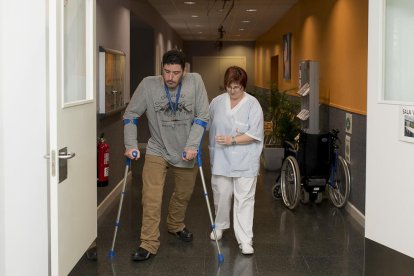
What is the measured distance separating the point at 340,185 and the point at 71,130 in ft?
12.1

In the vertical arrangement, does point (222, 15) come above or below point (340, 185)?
above

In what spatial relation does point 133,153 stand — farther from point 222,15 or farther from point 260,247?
point 222,15

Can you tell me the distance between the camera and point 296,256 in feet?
14.4

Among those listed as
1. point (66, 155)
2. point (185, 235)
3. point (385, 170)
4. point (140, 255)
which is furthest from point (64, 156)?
point (185, 235)

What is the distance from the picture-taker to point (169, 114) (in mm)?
4312

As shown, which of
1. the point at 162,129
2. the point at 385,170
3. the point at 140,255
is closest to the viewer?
the point at 385,170

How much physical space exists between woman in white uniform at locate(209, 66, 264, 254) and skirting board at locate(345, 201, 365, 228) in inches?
57.2

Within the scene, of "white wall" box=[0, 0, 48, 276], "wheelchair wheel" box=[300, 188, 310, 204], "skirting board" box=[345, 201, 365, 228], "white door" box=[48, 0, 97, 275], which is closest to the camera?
"white door" box=[48, 0, 97, 275]

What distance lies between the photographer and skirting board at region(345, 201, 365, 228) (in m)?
5.41

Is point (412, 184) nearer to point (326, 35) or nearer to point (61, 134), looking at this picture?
point (61, 134)

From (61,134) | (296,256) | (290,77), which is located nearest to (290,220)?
(296,256)

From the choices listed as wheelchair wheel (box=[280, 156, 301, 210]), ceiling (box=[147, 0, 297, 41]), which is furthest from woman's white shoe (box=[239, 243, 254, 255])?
ceiling (box=[147, 0, 297, 41])

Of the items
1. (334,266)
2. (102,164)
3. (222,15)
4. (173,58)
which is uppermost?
(222,15)

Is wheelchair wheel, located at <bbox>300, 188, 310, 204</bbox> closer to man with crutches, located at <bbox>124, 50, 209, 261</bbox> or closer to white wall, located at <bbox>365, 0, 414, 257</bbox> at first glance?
man with crutches, located at <bbox>124, 50, 209, 261</bbox>
